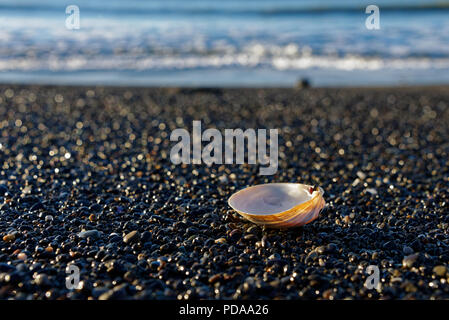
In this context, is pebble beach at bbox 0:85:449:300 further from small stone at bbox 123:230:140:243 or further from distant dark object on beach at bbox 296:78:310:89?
distant dark object on beach at bbox 296:78:310:89

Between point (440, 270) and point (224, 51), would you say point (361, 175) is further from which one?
point (224, 51)

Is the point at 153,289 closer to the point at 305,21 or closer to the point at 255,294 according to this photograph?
the point at 255,294

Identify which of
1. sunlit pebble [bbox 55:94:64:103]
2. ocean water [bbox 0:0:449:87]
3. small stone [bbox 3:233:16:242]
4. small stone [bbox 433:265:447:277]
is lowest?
small stone [bbox 433:265:447:277]

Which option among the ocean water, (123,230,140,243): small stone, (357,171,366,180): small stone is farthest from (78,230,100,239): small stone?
the ocean water

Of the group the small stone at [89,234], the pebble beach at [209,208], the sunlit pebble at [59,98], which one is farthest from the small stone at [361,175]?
the sunlit pebble at [59,98]

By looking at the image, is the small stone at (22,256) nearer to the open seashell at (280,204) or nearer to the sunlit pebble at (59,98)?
the open seashell at (280,204)
